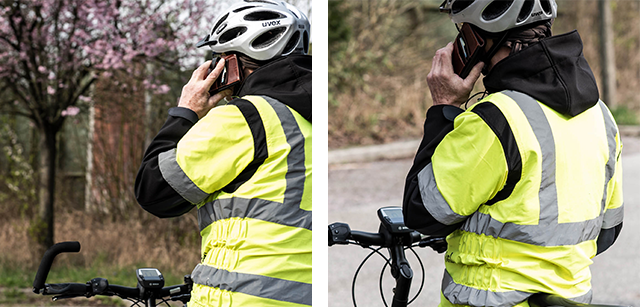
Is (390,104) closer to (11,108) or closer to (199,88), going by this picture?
(11,108)

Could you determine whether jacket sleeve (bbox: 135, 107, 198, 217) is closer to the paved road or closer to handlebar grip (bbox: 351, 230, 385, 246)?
handlebar grip (bbox: 351, 230, 385, 246)

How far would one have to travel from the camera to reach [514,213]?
144 cm

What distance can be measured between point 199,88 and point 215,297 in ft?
2.22

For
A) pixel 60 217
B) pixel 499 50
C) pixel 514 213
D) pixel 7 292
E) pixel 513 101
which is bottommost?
pixel 7 292

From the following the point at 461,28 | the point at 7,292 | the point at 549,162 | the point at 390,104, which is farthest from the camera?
the point at 390,104

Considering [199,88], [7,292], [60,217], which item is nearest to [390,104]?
[60,217]

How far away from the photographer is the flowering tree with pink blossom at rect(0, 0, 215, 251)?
17.4 feet

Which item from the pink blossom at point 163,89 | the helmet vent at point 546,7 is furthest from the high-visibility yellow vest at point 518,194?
the pink blossom at point 163,89

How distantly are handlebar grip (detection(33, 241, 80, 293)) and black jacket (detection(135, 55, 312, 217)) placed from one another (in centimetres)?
43

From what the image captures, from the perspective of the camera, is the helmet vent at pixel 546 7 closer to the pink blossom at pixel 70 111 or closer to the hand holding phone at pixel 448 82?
the hand holding phone at pixel 448 82

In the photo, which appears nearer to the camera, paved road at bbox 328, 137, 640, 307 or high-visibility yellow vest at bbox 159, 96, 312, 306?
high-visibility yellow vest at bbox 159, 96, 312, 306

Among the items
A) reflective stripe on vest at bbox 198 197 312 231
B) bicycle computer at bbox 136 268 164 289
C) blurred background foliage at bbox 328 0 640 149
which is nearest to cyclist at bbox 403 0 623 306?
reflective stripe on vest at bbox 198 197 312 231

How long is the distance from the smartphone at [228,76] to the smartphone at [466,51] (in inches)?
27.5

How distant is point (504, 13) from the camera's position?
156 cm
